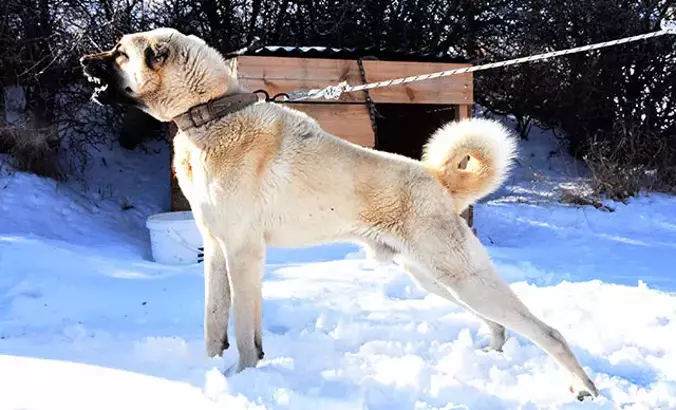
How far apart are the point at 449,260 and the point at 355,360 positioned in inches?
29.4

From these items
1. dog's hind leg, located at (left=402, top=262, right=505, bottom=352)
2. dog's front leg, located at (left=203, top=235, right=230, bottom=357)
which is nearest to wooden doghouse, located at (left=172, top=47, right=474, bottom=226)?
dog's front leg, located at (left=203, top=235, right=230, bottom=357)

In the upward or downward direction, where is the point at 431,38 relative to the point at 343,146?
upward

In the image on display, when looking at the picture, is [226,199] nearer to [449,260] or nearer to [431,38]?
[449,260]

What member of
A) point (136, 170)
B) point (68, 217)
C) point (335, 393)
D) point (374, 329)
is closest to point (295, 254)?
point (374, 329)

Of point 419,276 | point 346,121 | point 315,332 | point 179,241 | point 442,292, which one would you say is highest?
point 346,121

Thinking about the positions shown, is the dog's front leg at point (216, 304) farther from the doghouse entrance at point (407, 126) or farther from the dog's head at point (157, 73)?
the doghouse entrance at point (407, 126)

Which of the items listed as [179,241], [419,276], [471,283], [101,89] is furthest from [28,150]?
[471,283]

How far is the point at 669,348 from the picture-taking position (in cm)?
321

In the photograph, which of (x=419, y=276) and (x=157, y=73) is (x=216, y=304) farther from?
(x=157, y=73)

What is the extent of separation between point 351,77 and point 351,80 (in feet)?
0.12

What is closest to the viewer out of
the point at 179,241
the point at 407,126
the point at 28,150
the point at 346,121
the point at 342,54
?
the point at 179,241

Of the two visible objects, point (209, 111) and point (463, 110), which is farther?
point (463, 110)

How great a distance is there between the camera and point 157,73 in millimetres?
2660

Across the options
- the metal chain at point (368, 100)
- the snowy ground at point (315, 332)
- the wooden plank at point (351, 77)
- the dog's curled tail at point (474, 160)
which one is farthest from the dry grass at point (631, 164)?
the dog's curled tail at point (474, 160)
